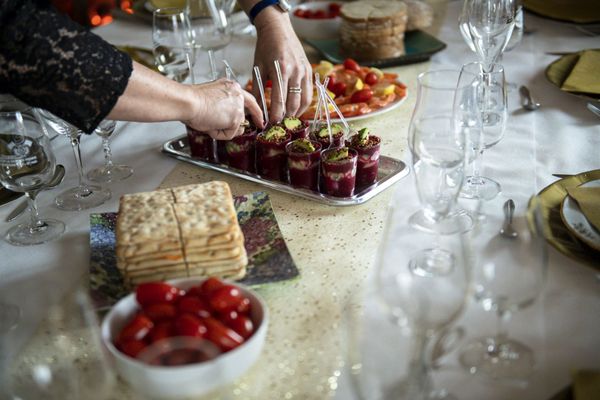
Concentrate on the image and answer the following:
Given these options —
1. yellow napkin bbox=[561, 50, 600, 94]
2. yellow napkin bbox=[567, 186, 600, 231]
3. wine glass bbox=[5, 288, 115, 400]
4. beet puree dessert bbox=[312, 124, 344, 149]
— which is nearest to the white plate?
yellow napkin bbox=[567, 186, 600, 231]

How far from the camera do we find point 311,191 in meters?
1.52

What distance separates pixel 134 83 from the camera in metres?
1.34

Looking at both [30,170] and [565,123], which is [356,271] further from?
[565,123]

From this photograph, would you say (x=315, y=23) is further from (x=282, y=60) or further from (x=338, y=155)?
(x=338, y=155)

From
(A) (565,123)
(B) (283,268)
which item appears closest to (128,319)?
(B) (283,268)

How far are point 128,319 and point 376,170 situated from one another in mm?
748

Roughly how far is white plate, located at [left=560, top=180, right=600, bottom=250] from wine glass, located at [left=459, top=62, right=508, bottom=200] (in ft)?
0.64

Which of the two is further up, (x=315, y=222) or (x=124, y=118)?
(x=124, y=118)

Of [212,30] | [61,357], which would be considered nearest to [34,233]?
[61,357]

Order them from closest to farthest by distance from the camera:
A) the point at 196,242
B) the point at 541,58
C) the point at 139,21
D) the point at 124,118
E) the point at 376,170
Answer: the point at 196,242 < the point at 124,118 < the point at 376,170 < the point at 541,58 < the point at 139,21

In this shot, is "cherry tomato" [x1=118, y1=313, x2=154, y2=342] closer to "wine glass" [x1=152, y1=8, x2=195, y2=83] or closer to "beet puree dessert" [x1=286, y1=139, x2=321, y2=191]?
"beet puree dessert" [x1=286, y1=139, x2=321, y2=191]

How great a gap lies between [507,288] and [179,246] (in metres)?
0.55

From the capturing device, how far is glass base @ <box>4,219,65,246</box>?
141 cm

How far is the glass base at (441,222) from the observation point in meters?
1.20
